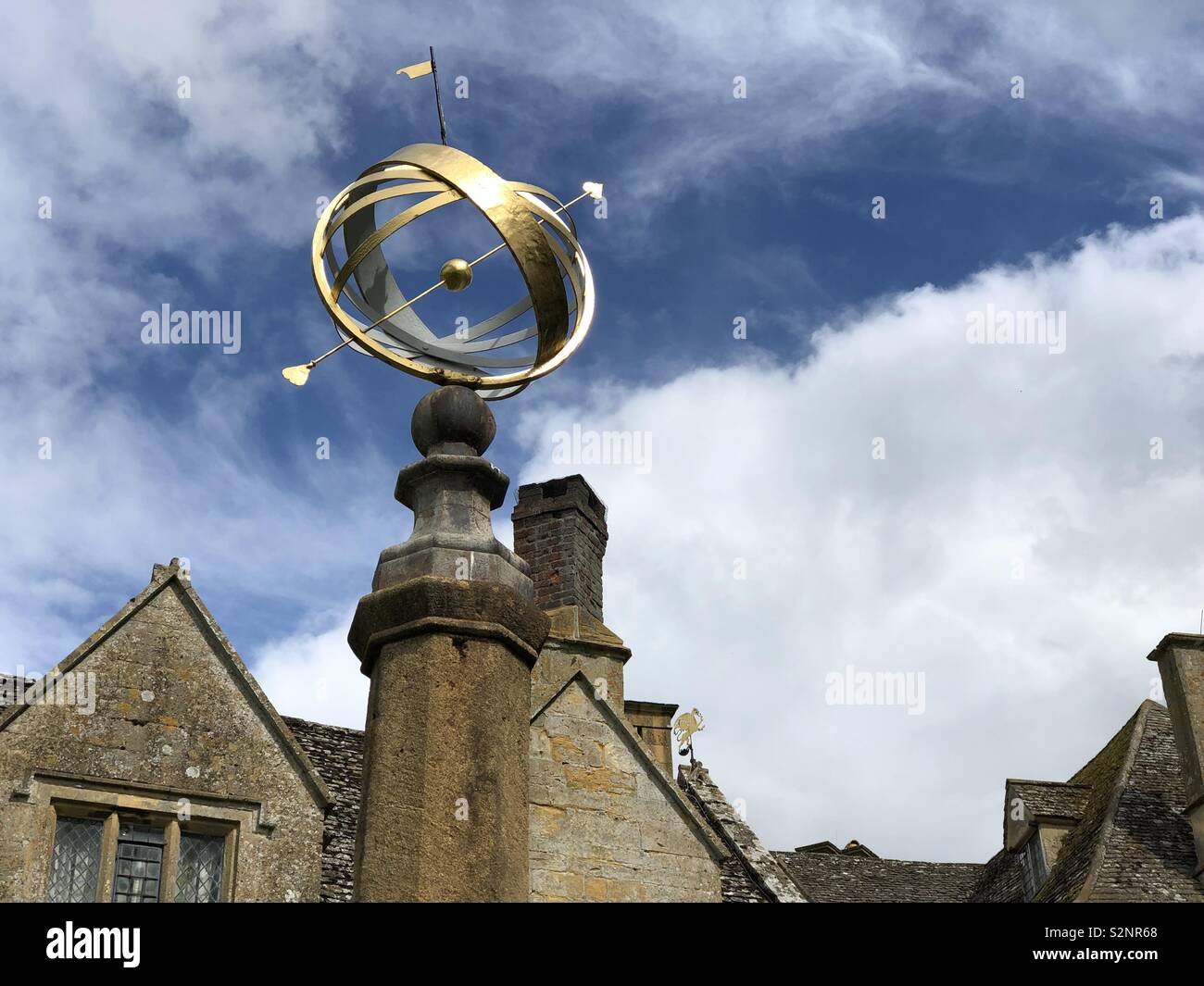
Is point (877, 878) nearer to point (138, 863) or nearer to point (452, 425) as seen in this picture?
point (138, 863)

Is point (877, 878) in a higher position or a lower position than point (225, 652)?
lower

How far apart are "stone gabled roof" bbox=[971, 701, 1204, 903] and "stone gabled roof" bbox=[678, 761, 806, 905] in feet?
10.4

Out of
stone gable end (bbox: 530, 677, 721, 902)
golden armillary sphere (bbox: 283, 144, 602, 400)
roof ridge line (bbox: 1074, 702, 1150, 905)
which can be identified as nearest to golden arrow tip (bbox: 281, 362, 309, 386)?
golden armillary sphere (bbox: 283, 144, 602, 400)

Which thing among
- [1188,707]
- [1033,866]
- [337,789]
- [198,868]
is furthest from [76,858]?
[1188,707]

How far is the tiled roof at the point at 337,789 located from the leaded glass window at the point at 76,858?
1.52 m

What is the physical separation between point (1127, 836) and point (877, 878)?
4.73 meters

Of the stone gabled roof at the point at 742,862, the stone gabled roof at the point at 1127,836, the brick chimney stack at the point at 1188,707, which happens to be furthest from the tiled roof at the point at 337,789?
the brick chimney stack at the point at 1188,707

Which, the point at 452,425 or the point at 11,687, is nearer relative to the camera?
the point at 452,425

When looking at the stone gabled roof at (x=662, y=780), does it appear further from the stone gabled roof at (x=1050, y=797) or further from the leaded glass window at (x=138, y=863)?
the stone gabled roof at (x=1050, y=797)

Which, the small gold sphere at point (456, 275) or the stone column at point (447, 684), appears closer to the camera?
the stone column at point (447, 684)

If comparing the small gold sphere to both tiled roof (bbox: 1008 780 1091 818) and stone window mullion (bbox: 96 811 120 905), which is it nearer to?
stone window mullion (bbox: 96 811 120 905)

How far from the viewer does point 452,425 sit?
5.33 metres

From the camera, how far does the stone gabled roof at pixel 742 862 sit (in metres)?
12.2
